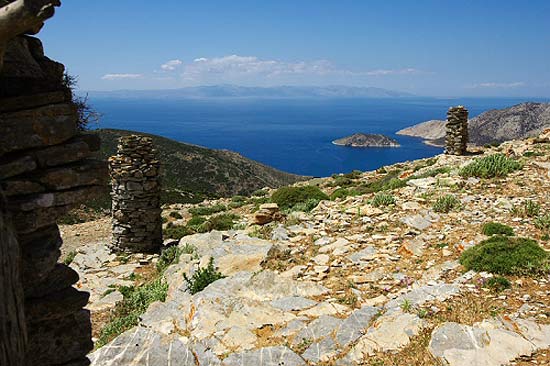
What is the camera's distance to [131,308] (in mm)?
11398

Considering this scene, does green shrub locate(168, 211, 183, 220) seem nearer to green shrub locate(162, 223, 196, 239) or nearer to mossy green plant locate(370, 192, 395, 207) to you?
green shrub locate(162, 223, 196, 239)

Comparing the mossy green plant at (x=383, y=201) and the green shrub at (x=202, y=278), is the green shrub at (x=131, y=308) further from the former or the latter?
the mossy green plant at (x=383, y=201)

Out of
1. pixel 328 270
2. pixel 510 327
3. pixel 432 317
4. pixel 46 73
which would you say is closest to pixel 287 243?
pixel 328 270

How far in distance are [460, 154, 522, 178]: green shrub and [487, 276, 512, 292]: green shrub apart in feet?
28.6

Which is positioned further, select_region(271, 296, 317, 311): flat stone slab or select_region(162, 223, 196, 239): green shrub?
select_region(162, 223, 196, 239): green shrub

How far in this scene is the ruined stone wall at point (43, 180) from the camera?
4.87 m

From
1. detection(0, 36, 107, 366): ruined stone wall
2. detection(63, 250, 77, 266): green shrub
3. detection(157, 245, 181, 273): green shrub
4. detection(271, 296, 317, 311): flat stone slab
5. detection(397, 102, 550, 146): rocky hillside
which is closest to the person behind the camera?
detection(0, 36, 107, 366): ruined stone wall

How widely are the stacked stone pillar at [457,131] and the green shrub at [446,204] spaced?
64.2 ft

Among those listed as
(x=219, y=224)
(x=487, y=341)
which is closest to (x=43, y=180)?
(x=487, y=341)

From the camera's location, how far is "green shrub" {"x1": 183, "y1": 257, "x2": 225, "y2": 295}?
10.2m

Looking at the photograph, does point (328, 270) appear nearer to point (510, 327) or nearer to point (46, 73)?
point (510, 327)

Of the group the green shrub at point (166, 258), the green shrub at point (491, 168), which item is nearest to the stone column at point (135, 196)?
the green shrub at point (166, 258)

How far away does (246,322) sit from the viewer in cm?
821

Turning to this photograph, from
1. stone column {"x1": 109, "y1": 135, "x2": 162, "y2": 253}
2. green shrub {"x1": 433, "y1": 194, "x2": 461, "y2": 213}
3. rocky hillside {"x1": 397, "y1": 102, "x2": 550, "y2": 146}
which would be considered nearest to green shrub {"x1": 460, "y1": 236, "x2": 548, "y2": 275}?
green shrub {"x1": 433, "y1": 194, "x2": 461, "y2": 213}
